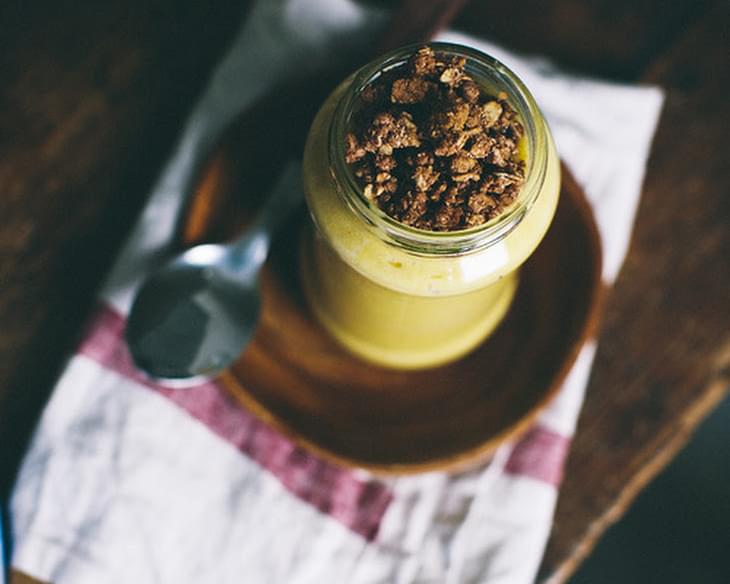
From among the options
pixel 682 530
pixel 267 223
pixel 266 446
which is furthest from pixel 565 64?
pixel 682 530

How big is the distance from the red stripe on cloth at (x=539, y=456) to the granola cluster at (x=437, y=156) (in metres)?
0.25

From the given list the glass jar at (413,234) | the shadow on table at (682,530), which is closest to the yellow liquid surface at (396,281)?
the glass jar at (413,234)

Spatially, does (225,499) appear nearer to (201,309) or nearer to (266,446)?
(266,446)

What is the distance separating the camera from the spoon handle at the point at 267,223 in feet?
2.06

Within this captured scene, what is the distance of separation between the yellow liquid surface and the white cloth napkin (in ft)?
0.32

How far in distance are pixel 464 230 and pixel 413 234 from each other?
0.10 ft

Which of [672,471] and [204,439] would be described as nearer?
[204,439]

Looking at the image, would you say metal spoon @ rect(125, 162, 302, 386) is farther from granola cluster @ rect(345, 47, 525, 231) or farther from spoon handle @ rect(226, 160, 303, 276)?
granola cluster @ rect(345, 47, 525, 231)

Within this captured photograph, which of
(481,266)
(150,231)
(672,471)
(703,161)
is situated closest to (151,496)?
(150,231)

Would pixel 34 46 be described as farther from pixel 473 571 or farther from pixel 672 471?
pixel 672 471

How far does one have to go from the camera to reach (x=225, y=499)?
61 centimetres

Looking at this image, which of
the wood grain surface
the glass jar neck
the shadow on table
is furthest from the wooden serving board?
the shadow on table

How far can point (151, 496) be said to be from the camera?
0.61 m

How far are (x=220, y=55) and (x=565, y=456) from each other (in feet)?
1.60
